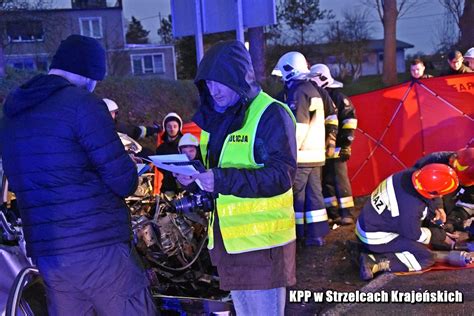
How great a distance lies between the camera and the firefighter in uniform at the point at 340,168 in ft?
21.7

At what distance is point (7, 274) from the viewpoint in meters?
2.87

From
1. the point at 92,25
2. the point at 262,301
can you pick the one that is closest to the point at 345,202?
the point at 262,301

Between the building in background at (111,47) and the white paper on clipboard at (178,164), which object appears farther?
the building in background at (111,47)

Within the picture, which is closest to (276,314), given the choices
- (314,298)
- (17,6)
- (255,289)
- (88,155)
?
(255,289)

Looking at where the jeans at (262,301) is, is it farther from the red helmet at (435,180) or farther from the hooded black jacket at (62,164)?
the red helmet at (435,180)

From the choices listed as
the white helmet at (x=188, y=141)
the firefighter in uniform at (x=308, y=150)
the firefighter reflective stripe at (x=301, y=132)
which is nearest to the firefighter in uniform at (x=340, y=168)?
Answer: the firefighter in uniform at (x=308, y=150)

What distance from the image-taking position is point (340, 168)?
668cm

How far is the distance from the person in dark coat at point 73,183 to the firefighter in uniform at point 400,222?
2691mm

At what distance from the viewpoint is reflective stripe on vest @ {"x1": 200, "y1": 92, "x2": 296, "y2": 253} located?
245 centimetres

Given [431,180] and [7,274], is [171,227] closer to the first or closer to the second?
[7,274]

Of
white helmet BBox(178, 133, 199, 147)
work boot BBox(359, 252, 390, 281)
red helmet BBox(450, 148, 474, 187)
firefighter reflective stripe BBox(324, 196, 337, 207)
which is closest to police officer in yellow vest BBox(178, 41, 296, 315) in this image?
work boot BBox(359, 252, 390, 281)

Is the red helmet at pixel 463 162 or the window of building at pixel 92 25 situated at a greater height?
the window of building at pixel 92 25

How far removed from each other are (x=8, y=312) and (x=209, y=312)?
52.1 inches

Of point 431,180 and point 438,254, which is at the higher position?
point 431,180
